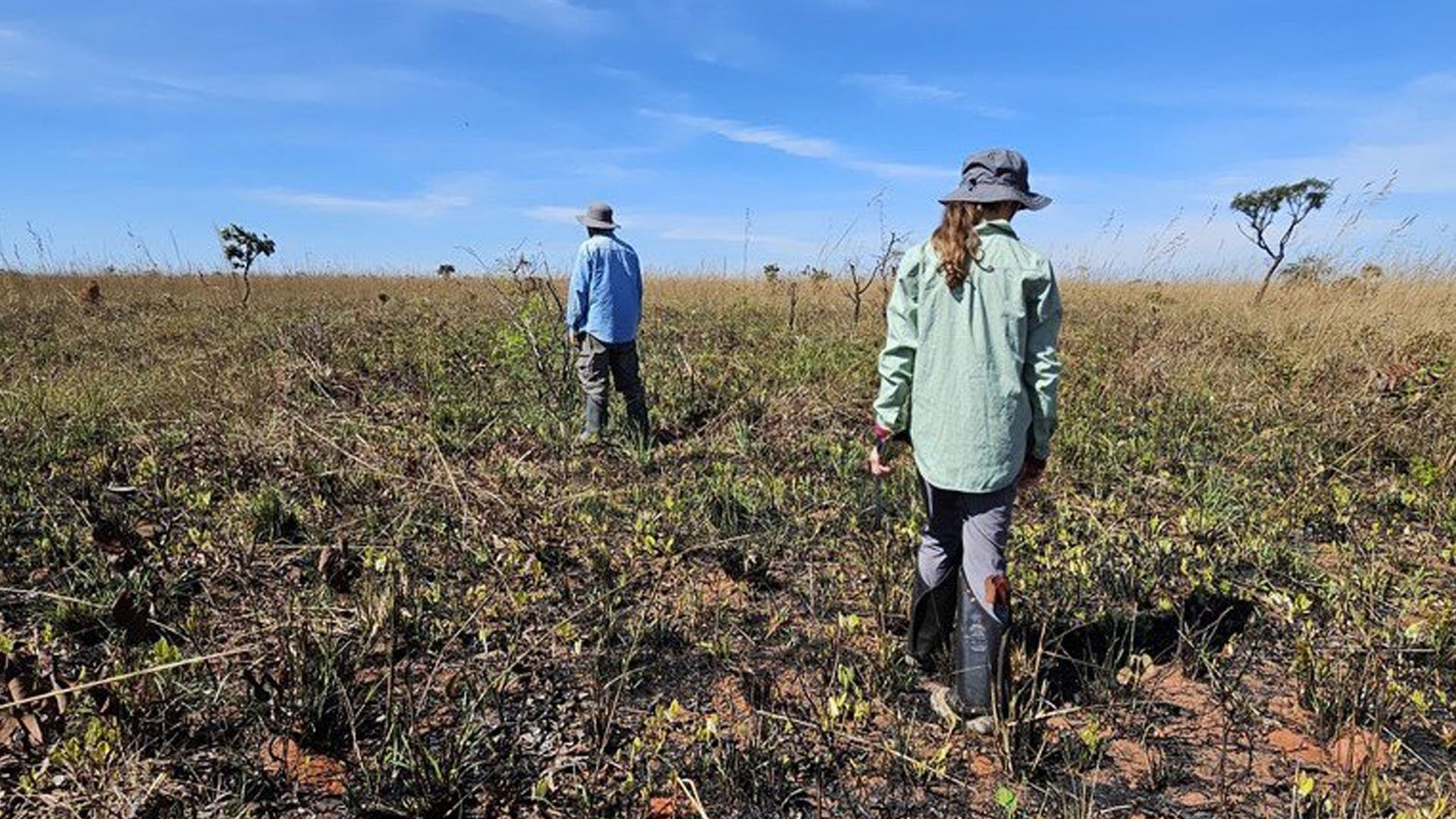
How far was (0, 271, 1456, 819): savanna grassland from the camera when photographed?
7.00 feet

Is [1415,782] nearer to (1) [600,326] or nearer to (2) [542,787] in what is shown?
(2) [542,787]

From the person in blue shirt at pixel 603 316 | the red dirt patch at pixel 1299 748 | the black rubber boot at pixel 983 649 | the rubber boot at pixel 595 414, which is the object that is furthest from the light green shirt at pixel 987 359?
the rubber boot at pixel 595 414

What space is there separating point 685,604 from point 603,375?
273 cm

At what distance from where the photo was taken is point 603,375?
556 centimetres

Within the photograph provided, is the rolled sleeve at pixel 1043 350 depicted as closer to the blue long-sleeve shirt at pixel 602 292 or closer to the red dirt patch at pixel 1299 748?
the red dirt patch at pixel 1299 748

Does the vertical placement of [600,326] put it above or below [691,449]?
above

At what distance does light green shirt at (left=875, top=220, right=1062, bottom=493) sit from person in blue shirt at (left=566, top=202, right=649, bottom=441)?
3.18 metres

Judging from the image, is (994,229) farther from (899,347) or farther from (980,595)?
(980,595)

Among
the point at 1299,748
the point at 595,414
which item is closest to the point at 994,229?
the point at 1299,748

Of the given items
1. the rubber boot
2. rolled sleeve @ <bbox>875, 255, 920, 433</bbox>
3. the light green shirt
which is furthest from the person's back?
the light green shirt

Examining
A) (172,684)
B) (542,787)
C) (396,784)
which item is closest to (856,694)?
(542,787)

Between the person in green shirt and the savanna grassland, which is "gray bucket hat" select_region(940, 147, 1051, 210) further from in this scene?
the savanna grassland

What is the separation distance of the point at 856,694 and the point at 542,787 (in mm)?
1009

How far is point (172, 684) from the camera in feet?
7.75
